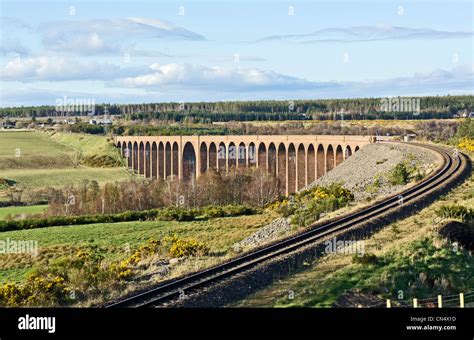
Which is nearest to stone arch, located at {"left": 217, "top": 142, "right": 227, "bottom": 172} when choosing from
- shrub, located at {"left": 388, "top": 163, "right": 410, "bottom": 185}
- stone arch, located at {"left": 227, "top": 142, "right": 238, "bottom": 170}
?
stone arch, located at {"left": 227, "top": 142, "right": 238, "bottom": 170}

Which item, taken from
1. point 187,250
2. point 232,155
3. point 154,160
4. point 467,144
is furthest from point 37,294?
point 154,160

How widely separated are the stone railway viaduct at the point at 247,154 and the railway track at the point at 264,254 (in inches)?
1189

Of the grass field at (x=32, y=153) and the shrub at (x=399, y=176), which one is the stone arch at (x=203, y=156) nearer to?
the grass field at (x=32, y=153)

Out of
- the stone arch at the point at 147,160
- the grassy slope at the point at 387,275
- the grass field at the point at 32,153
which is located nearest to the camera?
the grassy slope at the point at 387,275

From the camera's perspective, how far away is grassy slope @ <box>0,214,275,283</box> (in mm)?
35562

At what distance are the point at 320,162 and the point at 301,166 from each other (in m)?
4.42

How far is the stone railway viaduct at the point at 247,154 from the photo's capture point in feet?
224

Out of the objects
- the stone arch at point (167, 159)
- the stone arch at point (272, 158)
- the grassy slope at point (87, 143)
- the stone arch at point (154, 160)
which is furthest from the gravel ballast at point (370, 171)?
the grassy slope at point (87, 143)

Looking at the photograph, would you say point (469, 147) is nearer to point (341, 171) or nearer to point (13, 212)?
point (341, 171)

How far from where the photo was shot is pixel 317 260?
21938mm

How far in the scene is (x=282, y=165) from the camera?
7725 cm

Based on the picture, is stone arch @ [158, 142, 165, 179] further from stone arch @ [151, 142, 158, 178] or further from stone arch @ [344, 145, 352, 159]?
stone arch @ [344, 145, 352, 159]

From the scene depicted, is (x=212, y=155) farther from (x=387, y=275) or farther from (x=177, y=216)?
(x=387, y=275)
